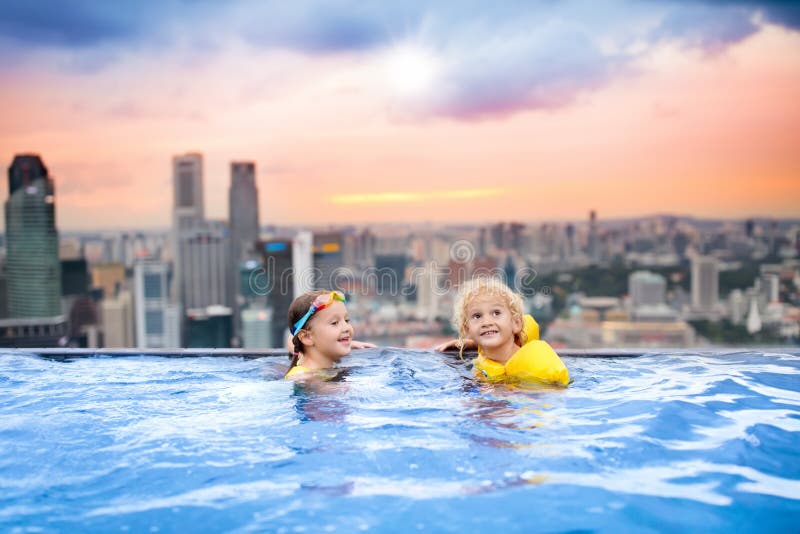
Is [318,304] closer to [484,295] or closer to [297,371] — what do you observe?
[297,371]

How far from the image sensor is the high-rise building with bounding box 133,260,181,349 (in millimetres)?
25328

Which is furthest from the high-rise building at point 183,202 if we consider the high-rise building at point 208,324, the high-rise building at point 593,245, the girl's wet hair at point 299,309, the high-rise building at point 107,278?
the girl's wet hair at point 299,309

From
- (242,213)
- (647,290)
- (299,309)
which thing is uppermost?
(242,213)

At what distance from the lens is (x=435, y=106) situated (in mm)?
18188

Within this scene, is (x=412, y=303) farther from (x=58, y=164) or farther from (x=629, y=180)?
(x=58, y=164)

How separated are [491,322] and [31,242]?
2446cm

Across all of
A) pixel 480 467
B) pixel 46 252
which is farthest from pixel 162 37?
pixel 480 467

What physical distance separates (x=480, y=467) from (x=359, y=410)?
0.90 metres

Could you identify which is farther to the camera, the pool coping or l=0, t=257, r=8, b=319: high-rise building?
l=0, t=257, r=8, b=319: high-rise building

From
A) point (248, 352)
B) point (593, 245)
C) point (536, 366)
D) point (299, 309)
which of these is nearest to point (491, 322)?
point (536, 366)

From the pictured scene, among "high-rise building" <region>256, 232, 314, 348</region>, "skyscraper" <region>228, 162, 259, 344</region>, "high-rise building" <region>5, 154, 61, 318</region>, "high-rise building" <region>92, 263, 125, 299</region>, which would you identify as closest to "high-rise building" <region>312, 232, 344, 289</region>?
"high-rise building" <region>256, 232, 314, 348</region>

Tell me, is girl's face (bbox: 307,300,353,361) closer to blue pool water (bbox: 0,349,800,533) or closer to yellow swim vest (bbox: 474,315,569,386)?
blue pool water (bbox: 0,349,800,533)

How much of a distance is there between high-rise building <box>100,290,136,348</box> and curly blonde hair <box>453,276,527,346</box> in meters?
22.2

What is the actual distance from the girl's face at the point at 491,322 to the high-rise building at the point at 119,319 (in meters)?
22.4
